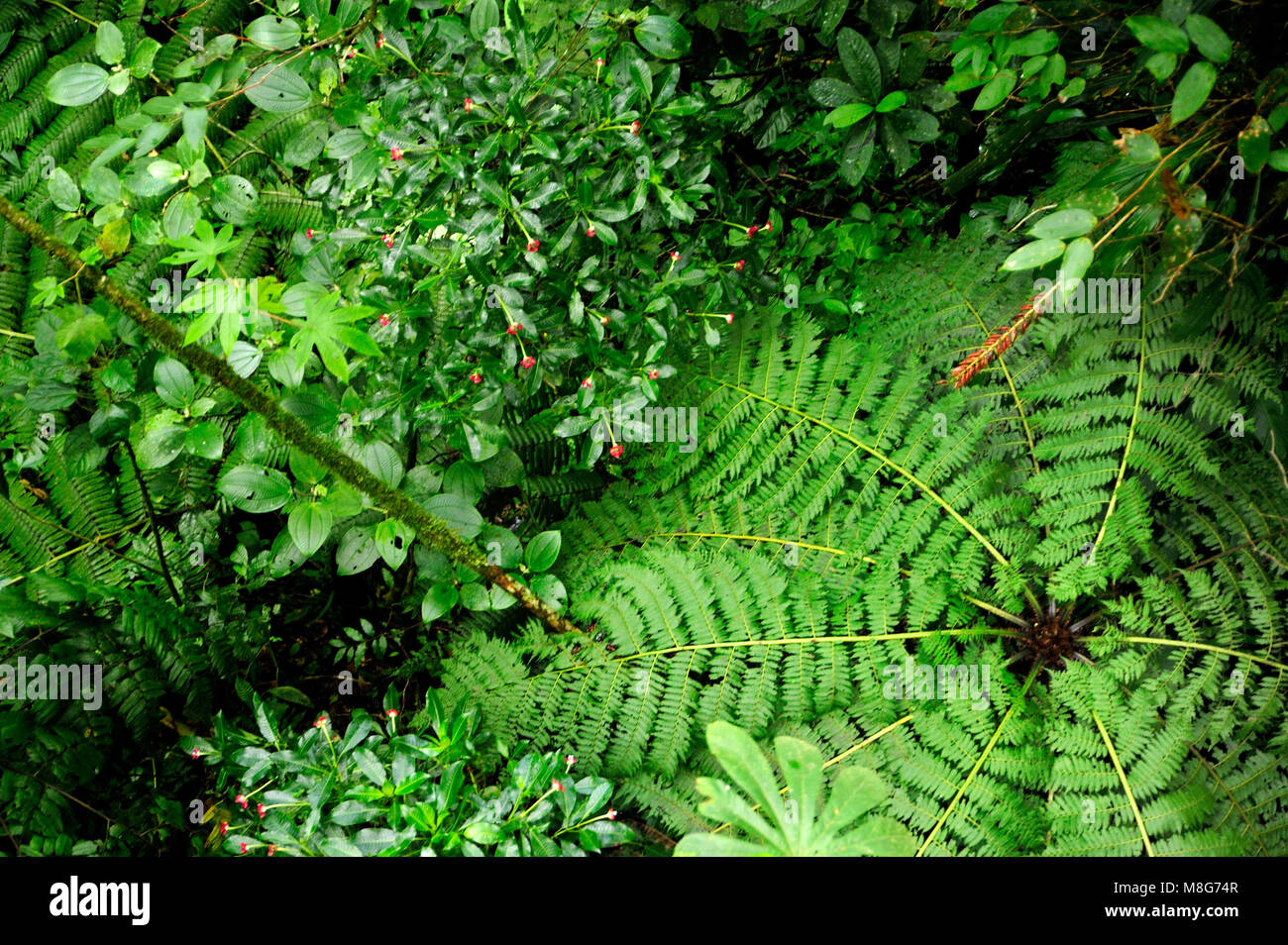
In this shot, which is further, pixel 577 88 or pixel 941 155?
pixel 941 155

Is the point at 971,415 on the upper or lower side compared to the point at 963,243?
lower

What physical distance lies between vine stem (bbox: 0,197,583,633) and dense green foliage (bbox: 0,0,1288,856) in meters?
0.02

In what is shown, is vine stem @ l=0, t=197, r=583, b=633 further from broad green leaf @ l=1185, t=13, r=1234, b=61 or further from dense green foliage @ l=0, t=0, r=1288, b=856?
broad green leaf @ l=1185, t=13, r=1234, b=61

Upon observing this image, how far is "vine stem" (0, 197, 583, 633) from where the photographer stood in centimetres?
200

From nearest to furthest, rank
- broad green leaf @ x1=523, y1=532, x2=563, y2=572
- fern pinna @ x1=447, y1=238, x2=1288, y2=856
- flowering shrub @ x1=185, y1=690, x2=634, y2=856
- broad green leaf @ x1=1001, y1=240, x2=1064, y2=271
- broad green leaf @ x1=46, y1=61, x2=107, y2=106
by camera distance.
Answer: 1. broad green leaf @ x1=1001, y1=240, x2=1064, y2=271
2. flowering shrub @ x1=185, y1=690, x2=634, y2=856
3. broad green leaf @ x1=46, y1=61, x2=107, y2=106
4. fern pinna @ x1=447, y1=238, x2=1288, y2=856
5. broad green leaf @ x1=523, y1=532, x2=563, y2=572

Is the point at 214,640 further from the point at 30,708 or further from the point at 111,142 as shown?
the point at 111,142

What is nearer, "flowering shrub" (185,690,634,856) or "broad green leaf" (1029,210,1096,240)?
"broad green leaf" (1029,210,1096,240)

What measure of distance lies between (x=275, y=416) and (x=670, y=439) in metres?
1.25

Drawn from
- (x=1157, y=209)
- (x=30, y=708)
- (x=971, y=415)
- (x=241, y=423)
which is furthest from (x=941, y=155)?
(x=30, y=708)

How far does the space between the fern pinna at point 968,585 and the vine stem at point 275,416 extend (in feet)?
1.34

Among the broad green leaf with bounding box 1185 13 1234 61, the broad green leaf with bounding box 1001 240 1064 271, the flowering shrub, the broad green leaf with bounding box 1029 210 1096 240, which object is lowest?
the flowering shrub

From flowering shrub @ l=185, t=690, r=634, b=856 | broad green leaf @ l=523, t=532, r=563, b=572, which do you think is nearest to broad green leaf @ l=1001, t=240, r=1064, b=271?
broad green leaf @ l=523, t=532, r=563, b=572
